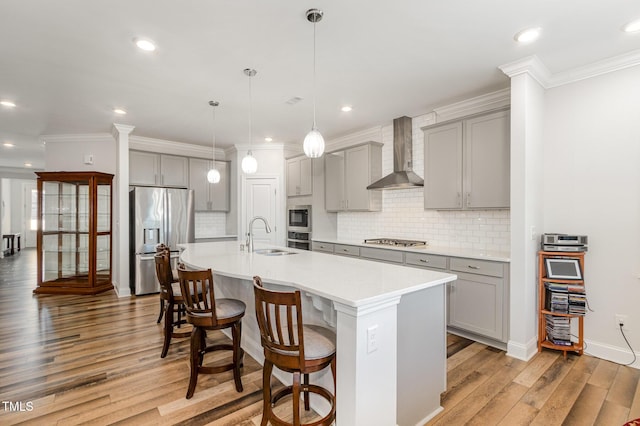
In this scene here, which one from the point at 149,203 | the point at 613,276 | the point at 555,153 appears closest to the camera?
the point at 613,276

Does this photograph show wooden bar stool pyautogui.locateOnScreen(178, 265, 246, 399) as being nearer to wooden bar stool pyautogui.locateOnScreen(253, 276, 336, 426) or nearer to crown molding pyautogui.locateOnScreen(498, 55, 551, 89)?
wooden bar stool pyautogui.locateOnScreen(253, 276, 336, 426)

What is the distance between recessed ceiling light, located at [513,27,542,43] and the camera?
2348mm

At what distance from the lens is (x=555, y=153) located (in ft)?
10.2

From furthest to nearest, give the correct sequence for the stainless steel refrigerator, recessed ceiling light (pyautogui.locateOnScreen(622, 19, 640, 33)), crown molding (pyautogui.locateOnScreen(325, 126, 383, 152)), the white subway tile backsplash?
the stainless steel refrigerator, crown molding (pyautogui.locateOnScreen(325, 126, 383, 152)), the white subway tile backsplash, recessed ceiling light (pyautogui.locateOnScreen(622, 19, 640, 33))

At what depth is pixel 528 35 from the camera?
2.40 meters

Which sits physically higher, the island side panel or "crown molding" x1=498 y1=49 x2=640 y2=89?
"crown molding" x1=498 y1=49 x2=640 y2=89

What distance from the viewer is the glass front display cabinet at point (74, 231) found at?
208 inches

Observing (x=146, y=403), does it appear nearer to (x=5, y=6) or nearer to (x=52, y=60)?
(x=5, y=6)

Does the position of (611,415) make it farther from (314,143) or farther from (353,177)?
(353,177)

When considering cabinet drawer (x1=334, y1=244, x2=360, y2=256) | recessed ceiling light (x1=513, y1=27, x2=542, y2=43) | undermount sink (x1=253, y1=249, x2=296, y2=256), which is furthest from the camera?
cabinet drawer (x1=334, y1=244, x2=360, y2=256)

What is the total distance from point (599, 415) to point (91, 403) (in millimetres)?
3366

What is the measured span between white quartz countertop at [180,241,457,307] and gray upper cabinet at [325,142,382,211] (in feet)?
6.45

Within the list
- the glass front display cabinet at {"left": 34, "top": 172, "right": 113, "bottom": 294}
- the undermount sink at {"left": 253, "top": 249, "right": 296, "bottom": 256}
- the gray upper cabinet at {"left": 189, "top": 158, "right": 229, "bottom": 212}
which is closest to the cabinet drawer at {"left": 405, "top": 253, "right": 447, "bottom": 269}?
the undermount sink at {"left": 253, "top": 249, "right": 296, "bottom": 256}

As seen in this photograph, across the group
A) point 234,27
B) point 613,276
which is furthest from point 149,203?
point 613,276
